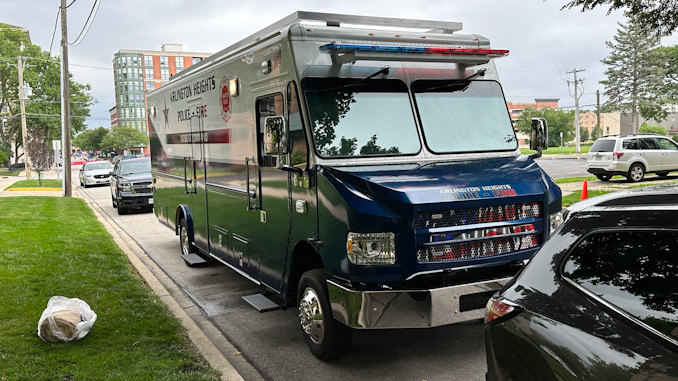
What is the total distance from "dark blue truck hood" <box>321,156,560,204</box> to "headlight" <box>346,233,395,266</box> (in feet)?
1.04

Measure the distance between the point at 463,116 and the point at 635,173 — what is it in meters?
19.3

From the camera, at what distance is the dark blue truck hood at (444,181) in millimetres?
4656

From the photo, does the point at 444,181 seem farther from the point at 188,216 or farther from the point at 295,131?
the point at 188,216

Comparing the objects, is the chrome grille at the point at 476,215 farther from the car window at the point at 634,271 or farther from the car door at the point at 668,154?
the car door at the point at 668,154

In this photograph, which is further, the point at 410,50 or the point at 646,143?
the point at 646,143

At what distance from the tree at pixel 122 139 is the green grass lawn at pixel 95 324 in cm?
12462

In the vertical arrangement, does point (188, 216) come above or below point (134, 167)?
below

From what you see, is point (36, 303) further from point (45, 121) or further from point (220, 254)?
point (45, 121)

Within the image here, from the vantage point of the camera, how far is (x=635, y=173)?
2250 cm

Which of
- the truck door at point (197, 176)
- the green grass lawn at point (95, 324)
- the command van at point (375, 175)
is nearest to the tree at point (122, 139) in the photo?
the green grass lawn at point (95, 324)

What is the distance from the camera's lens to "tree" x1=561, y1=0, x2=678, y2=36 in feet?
27.9

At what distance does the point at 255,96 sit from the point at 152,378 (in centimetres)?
307

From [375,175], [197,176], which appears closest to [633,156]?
[197,176]

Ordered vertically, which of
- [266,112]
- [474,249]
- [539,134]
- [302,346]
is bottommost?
[302,346]
